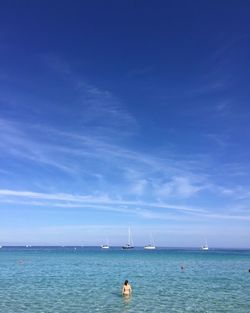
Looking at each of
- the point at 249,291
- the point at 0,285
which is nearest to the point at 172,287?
the point at 249,291

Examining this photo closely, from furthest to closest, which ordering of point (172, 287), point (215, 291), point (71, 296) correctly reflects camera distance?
point (172, 287) → point (215, 291) → point (71, 296)

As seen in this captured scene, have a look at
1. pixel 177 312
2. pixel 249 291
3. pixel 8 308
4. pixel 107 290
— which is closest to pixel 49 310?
pixel 8 308

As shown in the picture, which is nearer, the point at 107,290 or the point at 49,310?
the point at 49,310

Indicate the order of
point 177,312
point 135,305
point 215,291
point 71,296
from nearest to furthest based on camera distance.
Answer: point 177,312 → point 135,305 → point 71,296 → point 215,291

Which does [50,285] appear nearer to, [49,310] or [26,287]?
[26,287]

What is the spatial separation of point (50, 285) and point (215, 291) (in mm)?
18428

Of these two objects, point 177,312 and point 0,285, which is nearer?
point 177,312

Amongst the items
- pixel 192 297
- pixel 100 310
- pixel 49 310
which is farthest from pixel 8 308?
pixel 192 297

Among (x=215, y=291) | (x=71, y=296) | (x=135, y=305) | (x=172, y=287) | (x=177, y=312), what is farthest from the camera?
(x=172, y=287)

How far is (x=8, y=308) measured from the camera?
30.6 m

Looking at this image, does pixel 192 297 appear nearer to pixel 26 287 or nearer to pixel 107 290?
pixel 107 290

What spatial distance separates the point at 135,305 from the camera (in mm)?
33312

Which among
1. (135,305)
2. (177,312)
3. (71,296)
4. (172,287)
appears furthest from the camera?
(172,287)

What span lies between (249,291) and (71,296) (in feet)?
62.6
